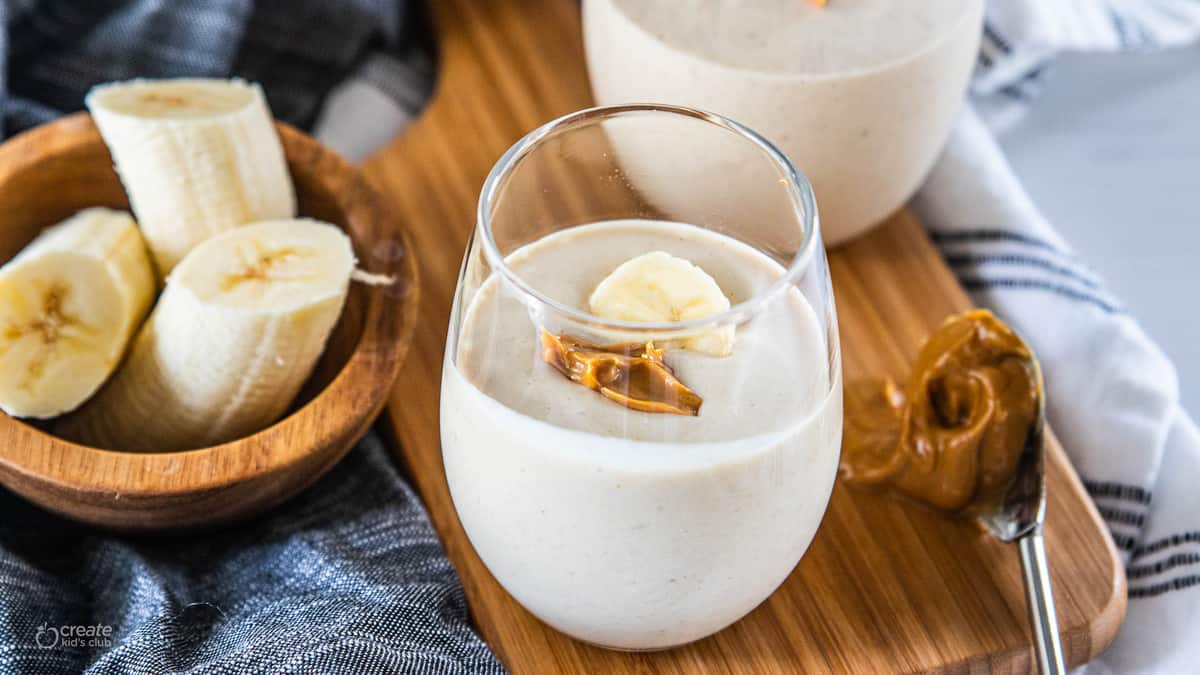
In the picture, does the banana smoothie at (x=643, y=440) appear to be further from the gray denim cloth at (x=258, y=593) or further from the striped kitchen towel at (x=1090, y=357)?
the striped kitchen towel at (x=1090, y=357)

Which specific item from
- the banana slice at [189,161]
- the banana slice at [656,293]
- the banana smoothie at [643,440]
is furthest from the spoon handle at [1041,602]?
the banana slice at [189,161]

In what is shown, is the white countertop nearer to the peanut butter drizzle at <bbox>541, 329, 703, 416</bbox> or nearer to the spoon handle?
the spoon handle

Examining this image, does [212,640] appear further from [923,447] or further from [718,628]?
[923,447]

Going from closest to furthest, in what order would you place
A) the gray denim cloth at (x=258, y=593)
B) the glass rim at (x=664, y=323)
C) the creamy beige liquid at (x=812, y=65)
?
the glass rim at (x=664, y=323), the gray denim cloth at (x=258, y=593), the creamy beige liquid at (x=812, y=65)

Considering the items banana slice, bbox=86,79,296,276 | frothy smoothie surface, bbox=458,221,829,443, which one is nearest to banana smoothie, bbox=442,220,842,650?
frothy smoothie surface, bbox=458,221,829,443

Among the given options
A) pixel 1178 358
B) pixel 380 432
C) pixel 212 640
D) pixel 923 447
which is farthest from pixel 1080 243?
pixel 212 640

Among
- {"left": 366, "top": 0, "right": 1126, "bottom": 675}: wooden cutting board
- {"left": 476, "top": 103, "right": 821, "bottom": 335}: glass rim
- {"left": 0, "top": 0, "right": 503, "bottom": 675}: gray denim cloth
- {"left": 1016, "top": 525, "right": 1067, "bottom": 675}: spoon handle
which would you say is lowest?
{"left": 0, "top": 0, "right": 503, "bottom": 675}: gray denim cloth

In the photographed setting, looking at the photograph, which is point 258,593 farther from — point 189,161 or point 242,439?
point 189,161

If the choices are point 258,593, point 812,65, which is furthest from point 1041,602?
point 258,593
